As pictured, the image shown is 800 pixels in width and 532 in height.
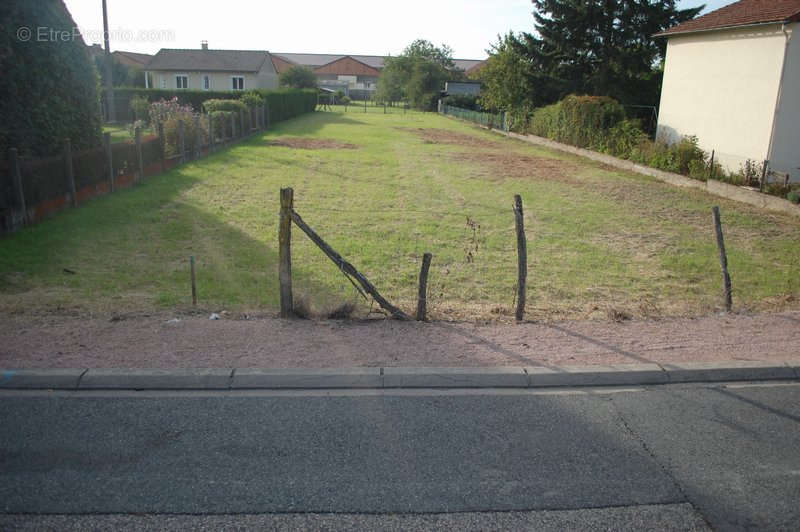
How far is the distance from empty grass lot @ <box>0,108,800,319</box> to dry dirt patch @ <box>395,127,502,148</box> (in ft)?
43.8

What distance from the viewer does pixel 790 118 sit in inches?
717

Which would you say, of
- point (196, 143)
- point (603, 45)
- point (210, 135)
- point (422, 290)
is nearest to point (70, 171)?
point (196, 143)

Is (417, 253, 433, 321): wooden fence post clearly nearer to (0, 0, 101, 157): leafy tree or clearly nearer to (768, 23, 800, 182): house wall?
(0, 0, 101, 157): leafy tree

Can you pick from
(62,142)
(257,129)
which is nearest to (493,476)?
(62,142)

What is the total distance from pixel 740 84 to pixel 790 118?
2.52 meters

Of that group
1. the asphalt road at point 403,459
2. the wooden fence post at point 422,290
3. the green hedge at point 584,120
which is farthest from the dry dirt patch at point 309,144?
the asphalt road at point 403,459

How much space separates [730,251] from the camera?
11.7m

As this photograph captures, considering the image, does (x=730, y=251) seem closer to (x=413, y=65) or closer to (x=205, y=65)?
(x=205, y=65)

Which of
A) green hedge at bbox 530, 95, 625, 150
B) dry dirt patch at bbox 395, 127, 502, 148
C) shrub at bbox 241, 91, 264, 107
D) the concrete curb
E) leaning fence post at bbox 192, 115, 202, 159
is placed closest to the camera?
the concrete curb

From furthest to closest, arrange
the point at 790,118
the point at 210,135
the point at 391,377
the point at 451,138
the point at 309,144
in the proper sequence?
the point at 451,138 < the point at 309,144 < the point at 210,135 < the point at 790,118 < the point at 391,377

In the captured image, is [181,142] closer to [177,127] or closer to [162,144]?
[177,127]

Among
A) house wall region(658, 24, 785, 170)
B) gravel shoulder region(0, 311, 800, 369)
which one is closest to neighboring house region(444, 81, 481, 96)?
house wall region(658, 24, 785, 170)

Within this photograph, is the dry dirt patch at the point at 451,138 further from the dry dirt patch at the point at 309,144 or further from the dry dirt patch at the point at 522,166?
the dry dirt patch at the point at 309,144

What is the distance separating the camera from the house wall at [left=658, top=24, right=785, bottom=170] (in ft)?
61.9
